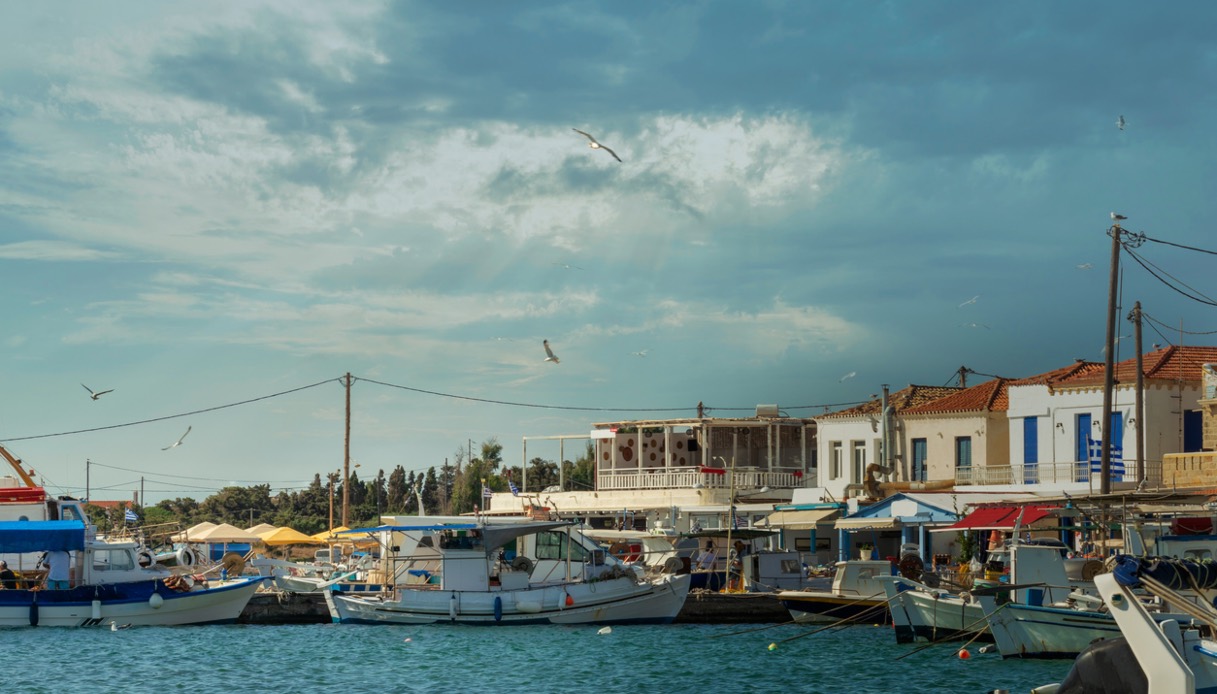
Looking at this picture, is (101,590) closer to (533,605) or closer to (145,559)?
(145,559)

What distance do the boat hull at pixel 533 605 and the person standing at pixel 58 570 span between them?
7.63 meters

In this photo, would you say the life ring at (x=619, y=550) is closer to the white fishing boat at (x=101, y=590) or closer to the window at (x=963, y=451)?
the white fishing boat at (x=101, y=590)

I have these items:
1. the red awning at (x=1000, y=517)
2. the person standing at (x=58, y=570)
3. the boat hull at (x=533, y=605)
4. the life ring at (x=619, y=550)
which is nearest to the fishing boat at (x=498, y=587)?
the boat hull at (x=533, y=605)

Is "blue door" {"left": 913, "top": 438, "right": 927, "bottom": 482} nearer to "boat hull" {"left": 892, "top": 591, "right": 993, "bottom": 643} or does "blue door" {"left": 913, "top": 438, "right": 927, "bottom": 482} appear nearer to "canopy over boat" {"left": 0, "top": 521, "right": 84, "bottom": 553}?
"boat hull" {"left": 892, "top": 591, "right": 993, "bottom": 643}

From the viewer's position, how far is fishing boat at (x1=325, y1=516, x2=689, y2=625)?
39.1 meters

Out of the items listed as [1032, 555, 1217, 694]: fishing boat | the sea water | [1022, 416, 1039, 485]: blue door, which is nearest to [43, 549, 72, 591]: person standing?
the sea water

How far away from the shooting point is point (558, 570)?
41594 mm

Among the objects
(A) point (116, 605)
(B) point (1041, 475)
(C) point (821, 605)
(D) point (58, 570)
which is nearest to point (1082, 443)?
(B) point (1041, 475)

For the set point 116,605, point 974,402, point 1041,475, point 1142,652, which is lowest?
point 116,605

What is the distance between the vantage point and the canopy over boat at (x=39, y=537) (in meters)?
40.4

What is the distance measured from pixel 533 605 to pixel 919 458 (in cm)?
2318

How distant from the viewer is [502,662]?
3275 centimetres

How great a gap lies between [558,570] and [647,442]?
2591 centimetres

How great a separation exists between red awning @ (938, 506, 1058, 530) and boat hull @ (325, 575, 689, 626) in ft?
25.2
